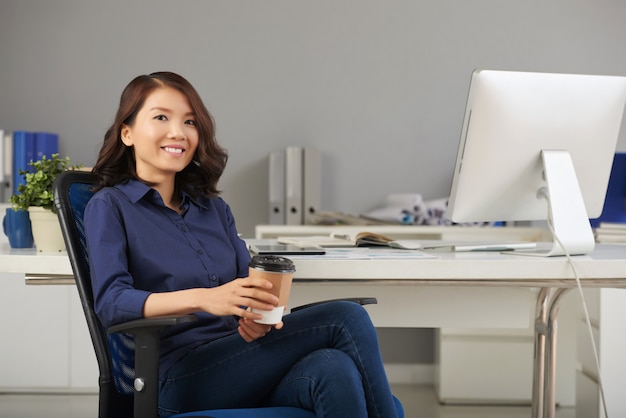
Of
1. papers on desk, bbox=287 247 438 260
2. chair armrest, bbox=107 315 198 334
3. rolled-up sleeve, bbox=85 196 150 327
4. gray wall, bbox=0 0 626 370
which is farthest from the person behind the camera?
gray wall, bbox=0 0 626 370

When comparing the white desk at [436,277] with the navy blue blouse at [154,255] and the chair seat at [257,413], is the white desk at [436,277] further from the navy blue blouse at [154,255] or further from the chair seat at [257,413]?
the chair seat at [257,413]

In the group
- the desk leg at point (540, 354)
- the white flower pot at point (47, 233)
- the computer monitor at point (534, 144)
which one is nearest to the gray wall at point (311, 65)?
the desk leg at point (540, 354)

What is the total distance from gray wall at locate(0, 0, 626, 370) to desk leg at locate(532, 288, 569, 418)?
172 cm

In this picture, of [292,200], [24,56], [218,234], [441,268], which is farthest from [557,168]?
[24,56]

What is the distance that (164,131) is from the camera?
1.71 m

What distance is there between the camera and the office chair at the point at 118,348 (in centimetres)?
136

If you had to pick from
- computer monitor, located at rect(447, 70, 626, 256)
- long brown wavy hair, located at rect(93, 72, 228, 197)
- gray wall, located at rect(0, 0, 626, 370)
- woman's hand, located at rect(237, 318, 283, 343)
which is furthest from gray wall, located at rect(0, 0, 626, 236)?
woman's hand, located at rect(237, 318, 283, 343)

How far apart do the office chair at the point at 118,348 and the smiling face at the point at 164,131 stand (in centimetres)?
15

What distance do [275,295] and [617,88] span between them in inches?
44.8

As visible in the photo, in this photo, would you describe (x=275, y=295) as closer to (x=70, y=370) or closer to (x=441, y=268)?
(x=441, y=268)

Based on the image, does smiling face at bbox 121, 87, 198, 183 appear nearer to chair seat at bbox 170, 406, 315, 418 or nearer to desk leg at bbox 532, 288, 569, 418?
chair seat at bbox 170, 406, 315, 418

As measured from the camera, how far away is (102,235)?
1.54 m

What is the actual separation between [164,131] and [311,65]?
7.91 ft

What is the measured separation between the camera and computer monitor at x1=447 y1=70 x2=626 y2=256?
76.3 inches
